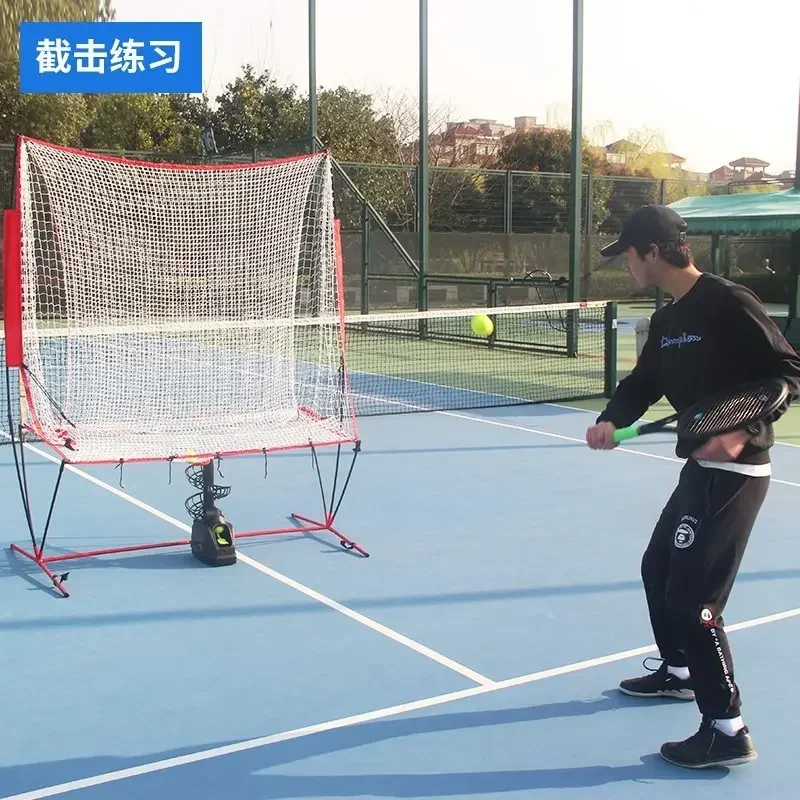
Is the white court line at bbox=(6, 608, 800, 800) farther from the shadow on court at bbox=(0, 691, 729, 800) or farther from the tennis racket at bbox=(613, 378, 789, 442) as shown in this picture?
the tennis racket at bbox=(613, 378, 789, 442)

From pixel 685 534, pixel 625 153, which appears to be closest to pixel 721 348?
pixel 685 534

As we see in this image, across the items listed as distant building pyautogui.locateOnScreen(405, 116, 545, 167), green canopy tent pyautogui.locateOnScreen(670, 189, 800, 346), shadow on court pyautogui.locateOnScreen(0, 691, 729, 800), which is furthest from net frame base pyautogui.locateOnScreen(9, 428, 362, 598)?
distant building pyautogui.locateOnScreen(405, 116, 545, 167)

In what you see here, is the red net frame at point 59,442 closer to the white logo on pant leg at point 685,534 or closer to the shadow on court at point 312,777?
the shadow on court at point 312,777

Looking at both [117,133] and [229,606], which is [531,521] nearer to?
[229,606]

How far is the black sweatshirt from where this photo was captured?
3256 millimetres

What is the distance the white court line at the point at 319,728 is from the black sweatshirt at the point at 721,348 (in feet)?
3.68

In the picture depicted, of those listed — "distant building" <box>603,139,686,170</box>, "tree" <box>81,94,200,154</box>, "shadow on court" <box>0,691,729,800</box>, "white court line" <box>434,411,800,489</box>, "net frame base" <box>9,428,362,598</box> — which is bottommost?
"shadow on court" <box>0,691,729,800</box>

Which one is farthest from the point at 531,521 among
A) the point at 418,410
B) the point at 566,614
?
the point at 418,410

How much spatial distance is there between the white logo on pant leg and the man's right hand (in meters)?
0.33

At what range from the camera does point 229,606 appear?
4809 mm

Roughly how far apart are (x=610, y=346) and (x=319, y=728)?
26.0ft

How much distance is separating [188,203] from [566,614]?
3.68 m

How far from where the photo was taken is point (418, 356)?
15375mm

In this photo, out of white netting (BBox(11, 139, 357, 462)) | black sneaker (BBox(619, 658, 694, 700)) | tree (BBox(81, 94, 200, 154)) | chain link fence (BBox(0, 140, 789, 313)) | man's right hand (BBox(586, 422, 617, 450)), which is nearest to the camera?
man's right hand (BBox(586, 422, 617, 450))
